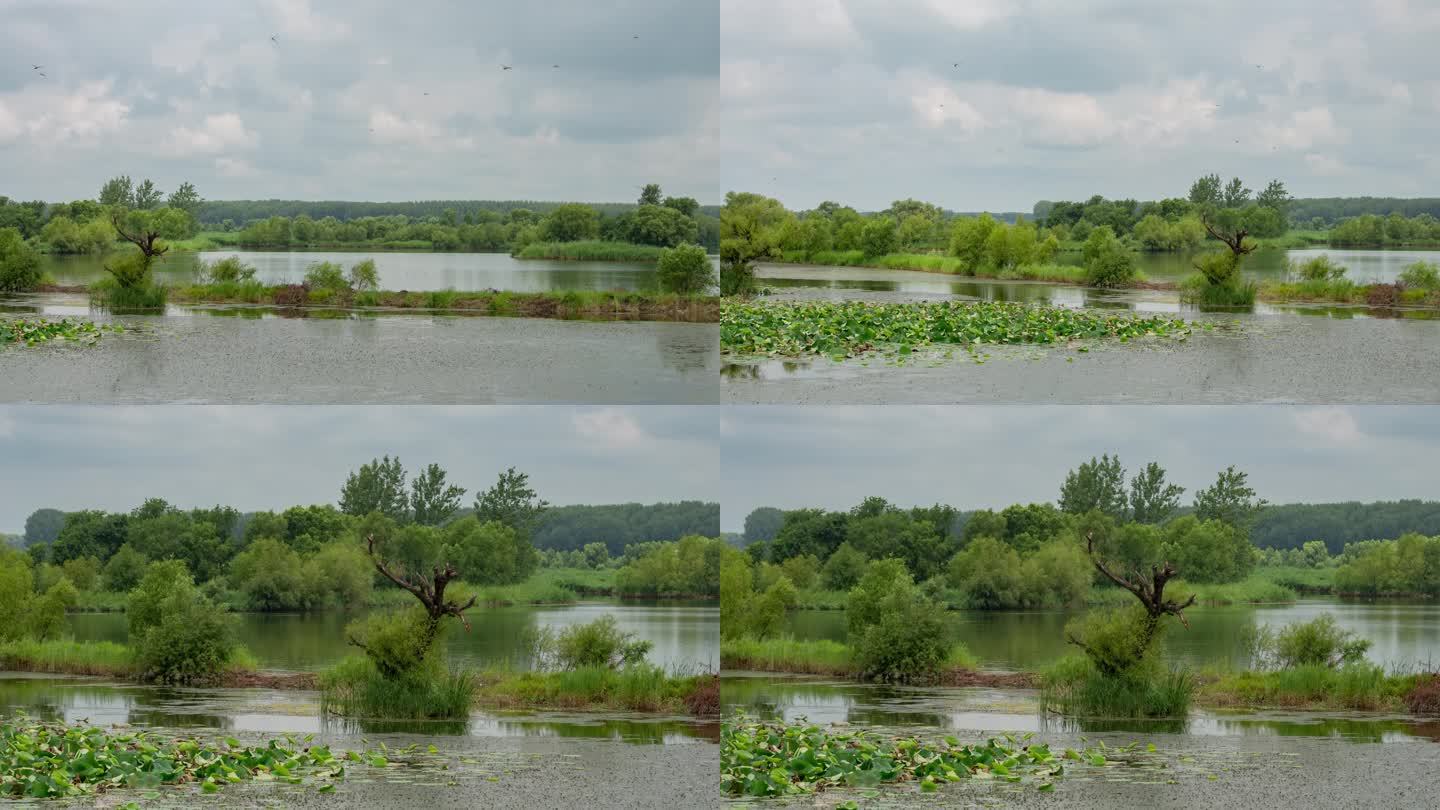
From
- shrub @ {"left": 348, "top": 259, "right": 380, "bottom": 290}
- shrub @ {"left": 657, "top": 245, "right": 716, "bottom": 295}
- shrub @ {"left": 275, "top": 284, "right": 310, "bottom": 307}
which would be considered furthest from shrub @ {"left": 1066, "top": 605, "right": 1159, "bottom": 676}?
shrub @ {"left": 275, "top": 284, "right": 310, "bottom": 307}

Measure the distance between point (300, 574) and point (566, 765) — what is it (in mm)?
12166

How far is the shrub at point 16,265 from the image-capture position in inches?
1069

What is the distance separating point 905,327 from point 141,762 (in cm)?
1383

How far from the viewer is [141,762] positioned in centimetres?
1384

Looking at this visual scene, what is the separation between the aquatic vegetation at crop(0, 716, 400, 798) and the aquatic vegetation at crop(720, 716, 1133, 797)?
13.0 ft

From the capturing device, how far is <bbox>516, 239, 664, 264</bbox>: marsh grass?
3975 cm

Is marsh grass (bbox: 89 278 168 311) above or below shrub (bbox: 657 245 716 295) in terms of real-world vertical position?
below

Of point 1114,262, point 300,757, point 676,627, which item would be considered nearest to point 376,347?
point 676,627

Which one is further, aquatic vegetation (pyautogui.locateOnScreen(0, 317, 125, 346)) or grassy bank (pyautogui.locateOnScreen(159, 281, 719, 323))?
grassy bank (pyautogui.locateOnScreen(159, 281, 719, 323))

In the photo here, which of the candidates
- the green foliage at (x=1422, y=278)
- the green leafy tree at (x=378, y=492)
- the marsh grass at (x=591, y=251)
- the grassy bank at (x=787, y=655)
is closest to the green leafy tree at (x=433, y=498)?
the green leafy tree at (x=378, y=492)

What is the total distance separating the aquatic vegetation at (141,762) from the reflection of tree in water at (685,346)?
810 centimetres

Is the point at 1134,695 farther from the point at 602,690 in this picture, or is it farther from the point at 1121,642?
the point at 602,690

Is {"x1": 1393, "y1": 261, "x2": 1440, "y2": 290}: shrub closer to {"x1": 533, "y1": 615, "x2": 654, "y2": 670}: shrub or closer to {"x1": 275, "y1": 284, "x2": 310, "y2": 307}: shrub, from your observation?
{"x1": 533, "y1": 615, "x2": 654, "y2": 670}: shrub

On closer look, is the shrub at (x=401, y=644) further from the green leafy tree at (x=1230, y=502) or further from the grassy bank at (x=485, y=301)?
the green leafy tree at (x=1230, y=502)
